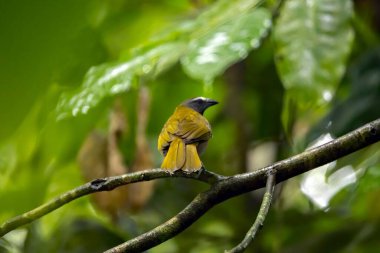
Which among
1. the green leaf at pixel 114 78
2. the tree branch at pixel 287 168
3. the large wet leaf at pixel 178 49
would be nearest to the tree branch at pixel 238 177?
the tree branch at pixel 287 168

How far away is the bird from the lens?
1.13m

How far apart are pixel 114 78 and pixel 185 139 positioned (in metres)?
0.32

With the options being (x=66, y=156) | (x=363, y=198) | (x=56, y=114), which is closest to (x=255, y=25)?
(x=56, y=114)

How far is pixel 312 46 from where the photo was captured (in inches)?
67.8

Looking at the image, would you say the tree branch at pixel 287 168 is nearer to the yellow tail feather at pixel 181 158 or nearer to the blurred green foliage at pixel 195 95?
the yellow tail feather at pixel 181 158

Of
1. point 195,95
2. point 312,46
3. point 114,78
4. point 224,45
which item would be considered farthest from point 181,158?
point 195,95

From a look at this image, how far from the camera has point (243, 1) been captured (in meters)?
1.70

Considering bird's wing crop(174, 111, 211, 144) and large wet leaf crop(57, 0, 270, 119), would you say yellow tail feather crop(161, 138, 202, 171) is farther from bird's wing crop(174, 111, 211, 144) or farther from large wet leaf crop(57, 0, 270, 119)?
large wet leaf crop(57, 0, 270, 119)

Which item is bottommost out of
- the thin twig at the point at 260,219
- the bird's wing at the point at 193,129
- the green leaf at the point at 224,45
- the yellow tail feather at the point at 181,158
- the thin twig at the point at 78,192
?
the thin twig at the point at 260,219

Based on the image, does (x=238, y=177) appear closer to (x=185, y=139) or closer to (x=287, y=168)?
(x=287, y=168)

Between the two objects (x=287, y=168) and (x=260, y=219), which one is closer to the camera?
(x=260, y=219)

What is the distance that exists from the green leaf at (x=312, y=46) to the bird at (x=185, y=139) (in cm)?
23

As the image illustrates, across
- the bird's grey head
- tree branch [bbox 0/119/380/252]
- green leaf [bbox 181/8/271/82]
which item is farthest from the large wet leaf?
tree branch [bbox 0/119/380/252]

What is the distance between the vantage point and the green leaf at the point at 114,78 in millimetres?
1497
